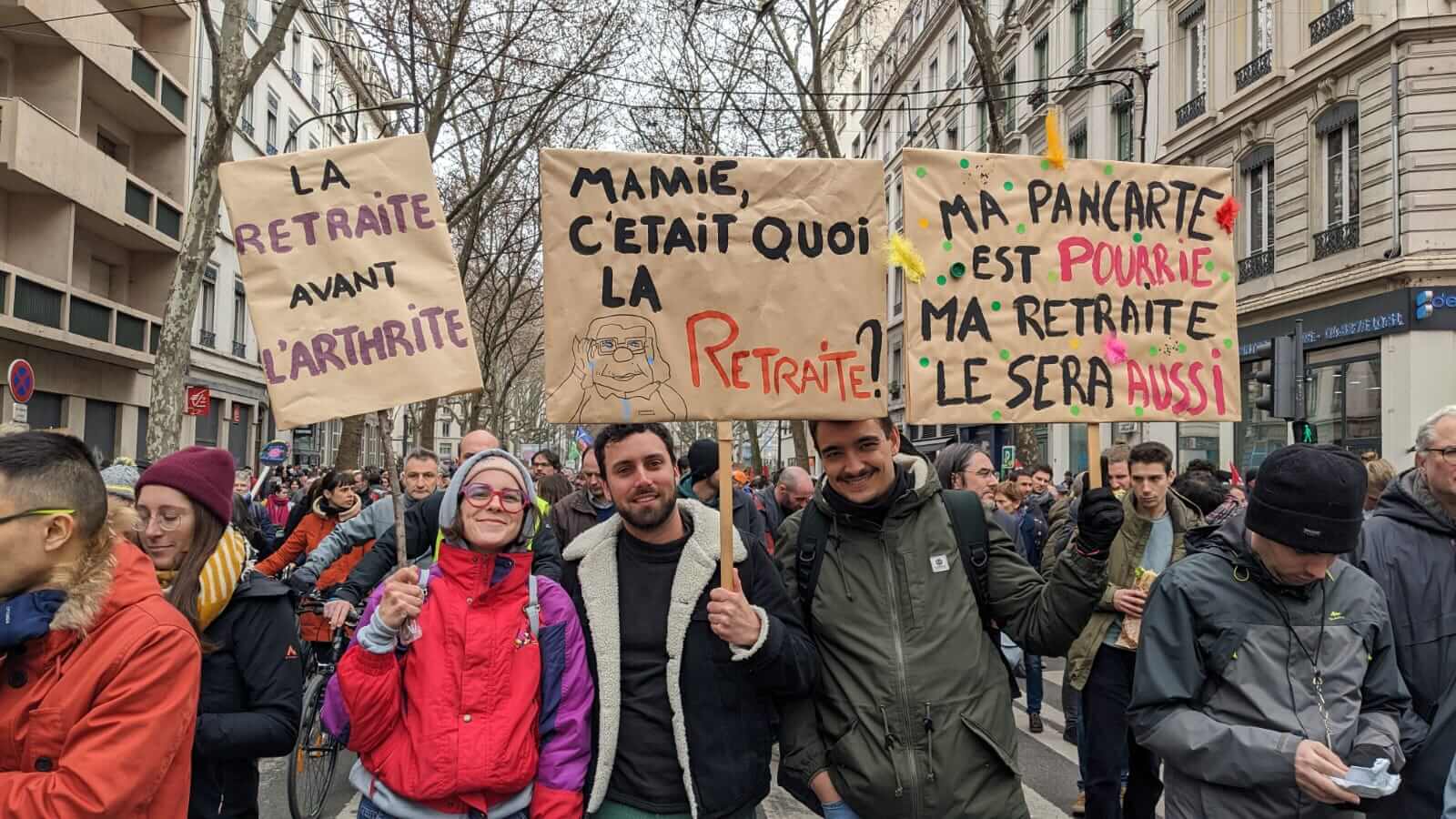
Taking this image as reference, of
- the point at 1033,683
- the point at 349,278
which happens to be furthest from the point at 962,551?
the point at 1033,683

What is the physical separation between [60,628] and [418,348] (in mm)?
1426

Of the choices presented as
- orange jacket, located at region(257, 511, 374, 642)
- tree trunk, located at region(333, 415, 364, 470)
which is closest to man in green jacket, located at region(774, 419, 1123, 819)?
orange jacket, located at region(257, 511, 374, 642)

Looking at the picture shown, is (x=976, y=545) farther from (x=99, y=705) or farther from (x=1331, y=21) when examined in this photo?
(x=1331, y=21)

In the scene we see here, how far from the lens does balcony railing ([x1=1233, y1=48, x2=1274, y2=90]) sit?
18.9m

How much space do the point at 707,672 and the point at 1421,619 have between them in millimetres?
2341

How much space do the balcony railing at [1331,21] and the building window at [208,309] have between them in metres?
25.8

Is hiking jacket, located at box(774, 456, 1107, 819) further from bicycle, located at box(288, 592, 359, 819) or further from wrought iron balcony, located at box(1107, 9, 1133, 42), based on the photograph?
wrought iron balcony, located at box(1107, 9, 1133, 42)

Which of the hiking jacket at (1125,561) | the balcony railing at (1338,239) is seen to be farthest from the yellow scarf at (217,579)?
the balcony railing at (1338,239)

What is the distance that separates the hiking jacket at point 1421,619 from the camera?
3.13m

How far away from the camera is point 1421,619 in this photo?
3.34m

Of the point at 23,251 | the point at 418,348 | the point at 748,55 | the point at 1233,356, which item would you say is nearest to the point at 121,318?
the point at 23,251

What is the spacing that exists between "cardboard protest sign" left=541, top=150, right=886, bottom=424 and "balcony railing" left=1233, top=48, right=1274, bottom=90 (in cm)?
1909

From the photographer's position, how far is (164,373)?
41.7 feet

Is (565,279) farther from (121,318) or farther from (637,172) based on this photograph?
(121,318)
